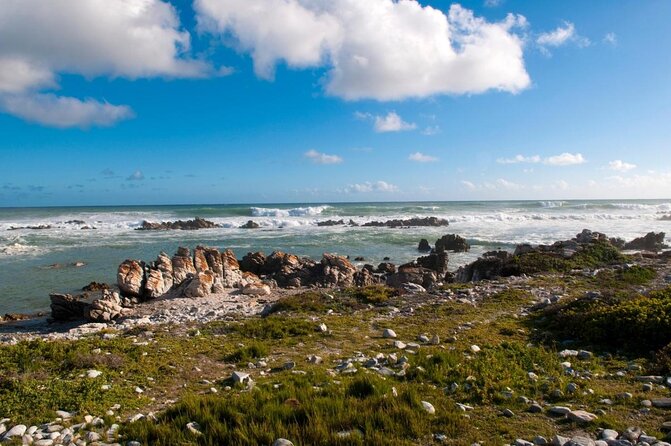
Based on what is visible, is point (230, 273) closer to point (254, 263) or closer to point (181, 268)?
point (181, 268)

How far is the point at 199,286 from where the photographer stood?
760 inches

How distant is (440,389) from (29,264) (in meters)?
34.7

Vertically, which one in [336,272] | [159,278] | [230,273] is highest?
[159,278]

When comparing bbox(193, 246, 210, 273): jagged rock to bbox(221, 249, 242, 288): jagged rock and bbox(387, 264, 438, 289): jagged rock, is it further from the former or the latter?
bbox(387, 264, 438, 289): jagged rock

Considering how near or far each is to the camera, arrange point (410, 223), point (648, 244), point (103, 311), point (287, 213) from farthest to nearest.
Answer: point (287, 213)
point (410, 223)
point (648, 244)
point (103, 311)

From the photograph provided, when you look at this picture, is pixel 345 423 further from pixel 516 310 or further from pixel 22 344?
pixel 516 310

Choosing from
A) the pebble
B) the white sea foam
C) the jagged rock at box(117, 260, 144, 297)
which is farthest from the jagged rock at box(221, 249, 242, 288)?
the white sea foam

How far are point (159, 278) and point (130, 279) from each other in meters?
1.33

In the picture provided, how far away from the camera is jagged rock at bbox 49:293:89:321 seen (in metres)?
16.2

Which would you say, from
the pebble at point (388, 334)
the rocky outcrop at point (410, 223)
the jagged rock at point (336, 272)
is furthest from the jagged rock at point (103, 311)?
the rocky outcrop at point (410, 223)

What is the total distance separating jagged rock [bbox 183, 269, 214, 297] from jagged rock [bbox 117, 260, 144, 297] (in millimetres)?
2250

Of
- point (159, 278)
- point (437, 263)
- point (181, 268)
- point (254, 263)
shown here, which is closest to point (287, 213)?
point (254, 263)

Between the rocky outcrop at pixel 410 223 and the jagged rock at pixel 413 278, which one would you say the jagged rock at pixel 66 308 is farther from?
the rocky outcrop at pixel 410 223

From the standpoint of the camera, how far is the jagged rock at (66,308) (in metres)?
16.2
